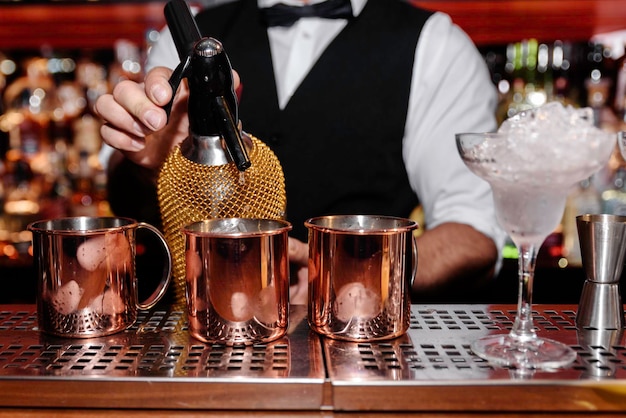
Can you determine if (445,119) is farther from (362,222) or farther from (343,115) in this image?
(362,222)

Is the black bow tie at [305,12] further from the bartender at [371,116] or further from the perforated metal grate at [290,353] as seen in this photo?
the perforated metal grate at [290,353]

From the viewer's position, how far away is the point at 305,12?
1964 mm

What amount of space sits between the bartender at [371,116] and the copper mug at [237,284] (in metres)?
0.89

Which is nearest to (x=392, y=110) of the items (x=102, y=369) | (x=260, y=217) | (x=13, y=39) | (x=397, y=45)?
(x=397, y=45)

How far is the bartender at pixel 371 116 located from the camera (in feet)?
6.03

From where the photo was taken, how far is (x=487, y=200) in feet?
6.01

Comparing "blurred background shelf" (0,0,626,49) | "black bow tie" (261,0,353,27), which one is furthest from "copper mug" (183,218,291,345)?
"blurred background shelf" (0,0,626,49)

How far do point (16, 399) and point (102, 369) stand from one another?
0.10 metres

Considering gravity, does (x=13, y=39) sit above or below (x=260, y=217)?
above

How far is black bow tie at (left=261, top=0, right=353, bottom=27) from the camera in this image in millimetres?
1929

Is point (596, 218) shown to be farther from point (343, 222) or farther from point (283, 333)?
point (283, 333)

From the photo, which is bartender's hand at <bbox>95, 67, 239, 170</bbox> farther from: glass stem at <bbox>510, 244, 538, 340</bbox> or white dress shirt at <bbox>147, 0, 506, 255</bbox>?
white dress shirt at <bbox>147, 0, 506, 255</bbox>

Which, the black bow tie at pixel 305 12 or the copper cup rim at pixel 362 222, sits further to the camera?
the black bow tie at pixel 305 12

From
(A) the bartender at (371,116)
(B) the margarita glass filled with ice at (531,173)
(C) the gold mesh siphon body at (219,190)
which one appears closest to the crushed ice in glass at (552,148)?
(B) the margarita glass filled with ice at (531,173)
